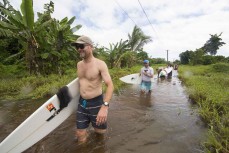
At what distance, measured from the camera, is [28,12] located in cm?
1024

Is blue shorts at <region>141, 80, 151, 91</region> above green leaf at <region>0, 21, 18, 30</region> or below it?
below

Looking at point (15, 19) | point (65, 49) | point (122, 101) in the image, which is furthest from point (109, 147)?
Answer: point (65, 49)

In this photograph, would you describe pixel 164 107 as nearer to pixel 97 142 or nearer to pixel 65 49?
pixel 97 142

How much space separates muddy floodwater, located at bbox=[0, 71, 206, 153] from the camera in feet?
12.1

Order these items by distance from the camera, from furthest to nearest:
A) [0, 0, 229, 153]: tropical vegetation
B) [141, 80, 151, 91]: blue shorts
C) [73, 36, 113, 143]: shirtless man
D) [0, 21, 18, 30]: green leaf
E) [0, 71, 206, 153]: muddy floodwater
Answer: [0, 21, 18, 30]: green leaf, [141, 80, 151, 91]: blue shorts, [0, 0, 229, 153]: tropical vegetation, [0, 71, 206, 153]: muddy floodwater, [73, 36, 113, 143]: shirtless man

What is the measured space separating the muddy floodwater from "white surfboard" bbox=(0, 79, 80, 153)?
1.13ft

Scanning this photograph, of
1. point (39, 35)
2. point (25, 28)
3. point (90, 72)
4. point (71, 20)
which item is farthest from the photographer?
point (71, 20)

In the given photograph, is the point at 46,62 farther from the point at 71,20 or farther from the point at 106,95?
the point at 106,95

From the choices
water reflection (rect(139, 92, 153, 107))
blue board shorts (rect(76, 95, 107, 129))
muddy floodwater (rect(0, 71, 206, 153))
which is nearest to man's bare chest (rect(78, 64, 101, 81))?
blue board shorts (rect(76, 95, 107, 129))

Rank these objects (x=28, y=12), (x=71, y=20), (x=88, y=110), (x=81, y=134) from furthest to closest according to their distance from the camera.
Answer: (x=71, y=20)
(x=28, y=12)
(x=81, y=134)
(x=88, y=110)

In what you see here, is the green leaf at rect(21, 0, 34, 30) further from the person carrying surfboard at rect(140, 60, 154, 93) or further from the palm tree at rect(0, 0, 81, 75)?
the person carrying surfboard at rect(140, 60, 154, 93)

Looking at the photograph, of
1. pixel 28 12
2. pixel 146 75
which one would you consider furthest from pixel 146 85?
pixel 28 12

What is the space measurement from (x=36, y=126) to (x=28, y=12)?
8363mm

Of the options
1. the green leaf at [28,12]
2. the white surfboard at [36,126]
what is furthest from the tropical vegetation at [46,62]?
the white surfboard at [36,126]
